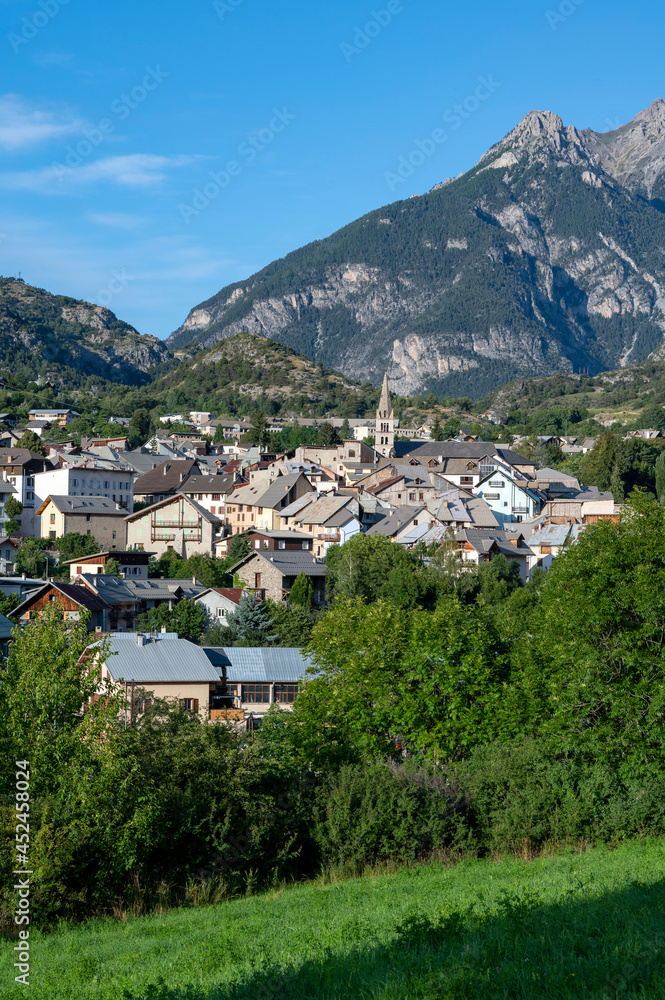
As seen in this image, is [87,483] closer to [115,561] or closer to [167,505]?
[167,505]

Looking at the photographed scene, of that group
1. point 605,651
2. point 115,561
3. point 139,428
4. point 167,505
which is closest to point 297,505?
point 167,505

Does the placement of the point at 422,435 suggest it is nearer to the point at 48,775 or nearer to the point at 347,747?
the point at 347,747

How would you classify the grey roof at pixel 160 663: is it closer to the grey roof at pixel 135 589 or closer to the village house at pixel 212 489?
the grey roof at pixel 135 589

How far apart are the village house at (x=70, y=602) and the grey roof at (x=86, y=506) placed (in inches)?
917

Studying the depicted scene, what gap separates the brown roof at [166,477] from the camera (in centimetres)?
9494

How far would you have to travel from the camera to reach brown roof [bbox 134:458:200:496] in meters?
94.9

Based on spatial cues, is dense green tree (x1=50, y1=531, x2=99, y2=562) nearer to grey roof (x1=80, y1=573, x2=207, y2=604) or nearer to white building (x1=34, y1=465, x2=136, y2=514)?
grey roof (x1=80, y1=573, x2=207, y2=604)

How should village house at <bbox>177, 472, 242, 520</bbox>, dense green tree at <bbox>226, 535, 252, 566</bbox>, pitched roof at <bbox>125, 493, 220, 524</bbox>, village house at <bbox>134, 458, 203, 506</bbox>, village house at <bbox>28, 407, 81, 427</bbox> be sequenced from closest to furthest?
dense green tree at <bbox>226, 535, 252, 566</bbox>, pitched roof at <bbox>125, 493, 220, 524</bbox>, village house at <bbox>177, 472, 242, 520</bbox>, village house at <bbox>134, 458, 203, 506</bbox>, village house at <bbox>28, 407, 81, 427</bbox>

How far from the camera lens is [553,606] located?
80.1 feet

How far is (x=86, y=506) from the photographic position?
257 ft

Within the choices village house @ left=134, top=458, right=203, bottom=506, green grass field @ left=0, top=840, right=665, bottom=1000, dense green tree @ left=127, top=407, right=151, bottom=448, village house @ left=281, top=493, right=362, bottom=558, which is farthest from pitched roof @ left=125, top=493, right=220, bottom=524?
green grass field @ left=0, top=840, right=665, bottom=1000

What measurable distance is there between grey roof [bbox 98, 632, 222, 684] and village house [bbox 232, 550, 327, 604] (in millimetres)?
20508

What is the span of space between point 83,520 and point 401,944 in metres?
70.3

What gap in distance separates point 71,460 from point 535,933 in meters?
88.9
